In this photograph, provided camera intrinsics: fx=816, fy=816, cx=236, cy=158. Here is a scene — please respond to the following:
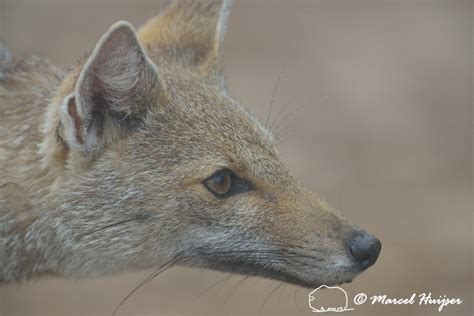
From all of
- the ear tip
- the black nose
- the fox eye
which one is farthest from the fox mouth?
the ear tip

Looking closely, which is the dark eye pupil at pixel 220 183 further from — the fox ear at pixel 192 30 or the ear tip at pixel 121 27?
the fox ear at pixel 192 30

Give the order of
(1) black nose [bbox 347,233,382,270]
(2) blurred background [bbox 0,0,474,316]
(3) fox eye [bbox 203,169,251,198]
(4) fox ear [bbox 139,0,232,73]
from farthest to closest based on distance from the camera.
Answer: (2) blurred background [bbox 0,0,474,316]
(4) fox ear [bbox 139,0,232,73]
(3) fox eye [bbox 203,169,251,198]
(1) black nose [bbox 347,233,382,270]

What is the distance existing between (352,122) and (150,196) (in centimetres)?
876

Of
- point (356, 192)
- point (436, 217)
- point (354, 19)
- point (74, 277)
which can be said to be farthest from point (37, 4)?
point (74, 277)

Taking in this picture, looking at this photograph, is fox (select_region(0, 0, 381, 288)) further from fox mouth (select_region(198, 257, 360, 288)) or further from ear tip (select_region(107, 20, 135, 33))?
ear tip (select_region(107, 20, 135, 33))

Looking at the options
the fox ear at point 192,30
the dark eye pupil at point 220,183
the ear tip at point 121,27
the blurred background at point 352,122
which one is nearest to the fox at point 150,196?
the dark eye pupil at point 220,183

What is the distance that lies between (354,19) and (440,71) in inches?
81.2

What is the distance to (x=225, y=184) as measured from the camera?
5.35 m

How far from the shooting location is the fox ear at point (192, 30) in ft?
21.3

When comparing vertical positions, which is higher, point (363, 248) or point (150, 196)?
point (150, 196)

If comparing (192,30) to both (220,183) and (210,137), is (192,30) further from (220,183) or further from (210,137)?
(220,183)

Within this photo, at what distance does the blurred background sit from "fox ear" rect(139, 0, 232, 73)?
3789 millimetres

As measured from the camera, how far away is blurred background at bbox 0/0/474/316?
10602mm

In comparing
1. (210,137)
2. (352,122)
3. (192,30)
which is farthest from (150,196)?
(352,122)
